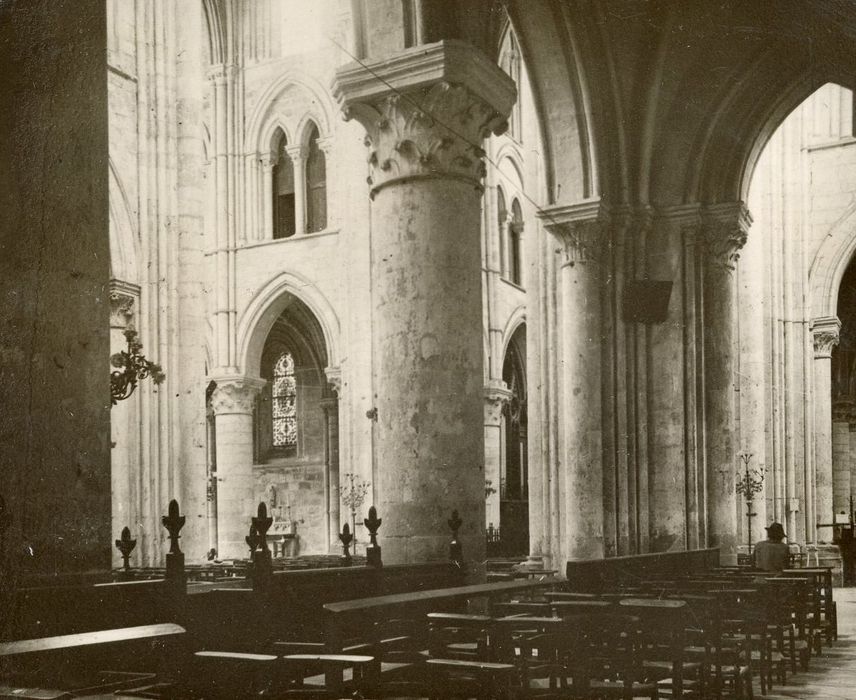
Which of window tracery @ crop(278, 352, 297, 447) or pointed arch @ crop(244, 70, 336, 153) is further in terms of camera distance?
window tracery @ crop(278, 352, 297, 447)

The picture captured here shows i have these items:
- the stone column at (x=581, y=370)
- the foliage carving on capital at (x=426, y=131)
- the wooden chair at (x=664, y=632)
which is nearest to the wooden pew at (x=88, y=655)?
the wooden chair at (x=664, y=632)

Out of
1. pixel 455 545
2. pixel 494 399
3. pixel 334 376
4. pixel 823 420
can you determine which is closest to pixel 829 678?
pixel 455 545

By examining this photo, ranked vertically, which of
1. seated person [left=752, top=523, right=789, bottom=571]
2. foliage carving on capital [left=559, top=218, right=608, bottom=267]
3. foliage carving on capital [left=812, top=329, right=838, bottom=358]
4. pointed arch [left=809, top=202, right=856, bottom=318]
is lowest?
seated person [left=752, top=523, right=789, bottom=571]

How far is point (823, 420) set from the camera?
76.0ft

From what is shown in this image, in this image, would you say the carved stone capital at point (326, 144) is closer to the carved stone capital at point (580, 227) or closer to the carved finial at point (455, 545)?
the carved stone capital at point (580, 227)

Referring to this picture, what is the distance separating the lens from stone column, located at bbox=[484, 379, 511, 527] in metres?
27.8

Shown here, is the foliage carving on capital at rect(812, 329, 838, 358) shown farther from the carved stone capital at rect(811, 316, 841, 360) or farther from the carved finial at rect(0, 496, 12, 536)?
the carved finial at rect(0, 496, 12, 536)

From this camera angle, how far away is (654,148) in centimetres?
1376

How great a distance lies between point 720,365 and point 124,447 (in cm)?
834

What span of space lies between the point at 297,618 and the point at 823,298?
19.5 m

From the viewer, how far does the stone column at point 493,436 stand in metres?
27.8

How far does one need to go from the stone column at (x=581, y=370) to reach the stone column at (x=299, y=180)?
15.7 m

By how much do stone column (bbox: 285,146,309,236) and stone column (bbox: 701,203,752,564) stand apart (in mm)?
15713

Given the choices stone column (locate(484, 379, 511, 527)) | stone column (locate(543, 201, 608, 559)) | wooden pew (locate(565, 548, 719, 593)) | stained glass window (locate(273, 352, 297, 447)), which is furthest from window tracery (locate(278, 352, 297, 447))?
wooden pew (locate(565, 548, 719, 593))
